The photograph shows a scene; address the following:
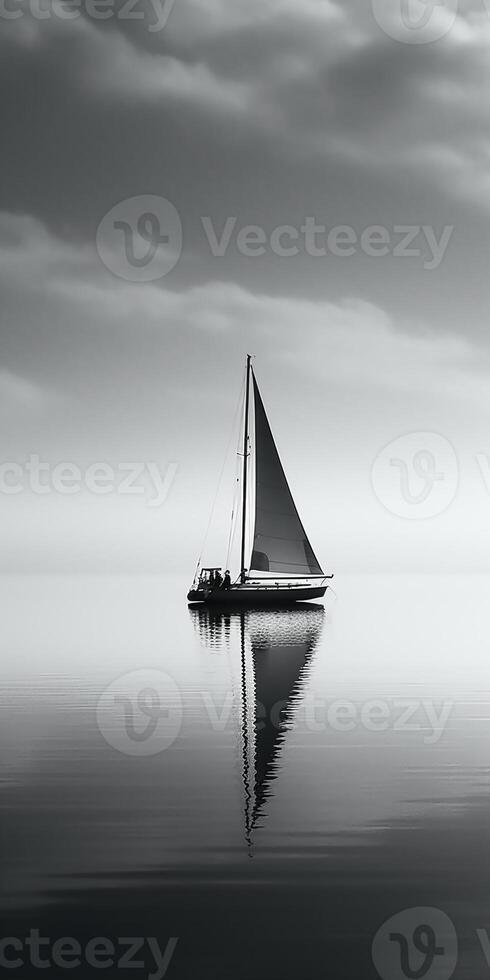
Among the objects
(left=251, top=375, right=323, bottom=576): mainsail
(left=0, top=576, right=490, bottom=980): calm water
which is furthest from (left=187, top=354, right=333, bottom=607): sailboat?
(left=0, top=576, right=490, bottom=980): calm water

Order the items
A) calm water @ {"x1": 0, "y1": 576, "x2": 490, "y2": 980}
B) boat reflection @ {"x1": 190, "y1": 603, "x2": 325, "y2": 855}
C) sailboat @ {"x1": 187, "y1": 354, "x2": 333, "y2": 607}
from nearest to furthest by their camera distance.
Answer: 1. calm water @ {"x1": 0, "y1": 576, "x2": 490, "y2": 980}
2. boat reflection @ {"x1": 190, "y1": 603, "x2": 325, "y2": 855}
3. sailboat @ {"x1": 187, "y1": 354, "x2": 333, "y2": 607}

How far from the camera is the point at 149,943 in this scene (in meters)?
12.6

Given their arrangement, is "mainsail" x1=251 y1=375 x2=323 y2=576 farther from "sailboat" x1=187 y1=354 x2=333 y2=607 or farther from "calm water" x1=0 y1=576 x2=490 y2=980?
"calm water" x1=0 y1=576 x2=490 y2=980

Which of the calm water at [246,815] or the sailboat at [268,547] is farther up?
the sailboat at [268,547]

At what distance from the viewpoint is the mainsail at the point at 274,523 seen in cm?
10212

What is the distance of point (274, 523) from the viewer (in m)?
103

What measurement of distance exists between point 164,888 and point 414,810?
7.22m

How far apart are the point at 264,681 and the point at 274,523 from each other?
60.4 metres

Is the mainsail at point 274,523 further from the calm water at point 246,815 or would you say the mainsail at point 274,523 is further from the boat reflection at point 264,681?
the calm water at point 246,815

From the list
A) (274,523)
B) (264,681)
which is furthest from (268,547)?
(264,681)

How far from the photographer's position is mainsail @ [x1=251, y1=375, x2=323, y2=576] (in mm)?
102125

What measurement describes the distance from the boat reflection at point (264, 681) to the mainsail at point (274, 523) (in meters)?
6.09

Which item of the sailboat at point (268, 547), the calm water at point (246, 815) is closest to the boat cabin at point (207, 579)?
the sailboat at point (268, 547)

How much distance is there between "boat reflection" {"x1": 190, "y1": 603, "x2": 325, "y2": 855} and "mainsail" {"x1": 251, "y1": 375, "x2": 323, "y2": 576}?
609 cm
